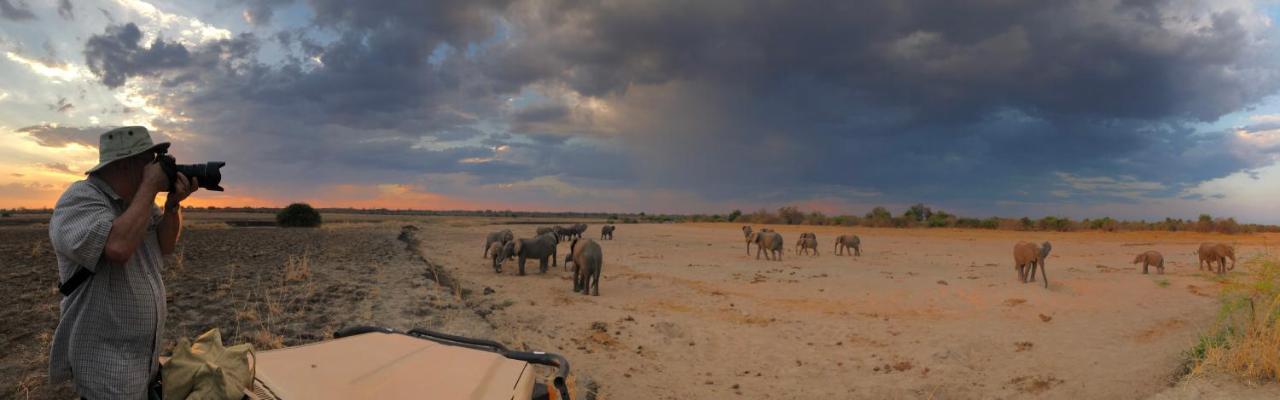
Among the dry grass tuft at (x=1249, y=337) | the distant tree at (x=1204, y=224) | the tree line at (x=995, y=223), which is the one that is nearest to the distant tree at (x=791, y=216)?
the tree line at (x=995, y=223)

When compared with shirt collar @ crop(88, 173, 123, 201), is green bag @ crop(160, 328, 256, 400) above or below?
below

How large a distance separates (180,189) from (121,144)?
292 mm

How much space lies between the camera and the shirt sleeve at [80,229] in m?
2.36

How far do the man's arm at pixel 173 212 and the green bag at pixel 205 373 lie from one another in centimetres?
63

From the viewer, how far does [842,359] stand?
814cm

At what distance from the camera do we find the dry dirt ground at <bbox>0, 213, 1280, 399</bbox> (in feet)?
22.0

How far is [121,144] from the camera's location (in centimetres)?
259

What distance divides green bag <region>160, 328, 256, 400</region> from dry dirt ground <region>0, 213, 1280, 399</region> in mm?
3224

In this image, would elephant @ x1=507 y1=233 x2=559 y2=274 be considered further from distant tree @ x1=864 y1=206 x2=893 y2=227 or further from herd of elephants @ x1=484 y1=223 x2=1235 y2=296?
distant tree @ x1=864 y1=206 x2=893 y2=227

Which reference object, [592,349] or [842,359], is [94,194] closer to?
[592,349]

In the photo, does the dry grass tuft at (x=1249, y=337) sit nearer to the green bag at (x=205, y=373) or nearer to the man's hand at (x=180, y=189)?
the green bag at (x=205, y=373)

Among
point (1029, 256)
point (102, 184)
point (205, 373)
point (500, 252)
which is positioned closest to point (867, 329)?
point (1029, 256)

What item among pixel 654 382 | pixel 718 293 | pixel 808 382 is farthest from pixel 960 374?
pixel 718 293

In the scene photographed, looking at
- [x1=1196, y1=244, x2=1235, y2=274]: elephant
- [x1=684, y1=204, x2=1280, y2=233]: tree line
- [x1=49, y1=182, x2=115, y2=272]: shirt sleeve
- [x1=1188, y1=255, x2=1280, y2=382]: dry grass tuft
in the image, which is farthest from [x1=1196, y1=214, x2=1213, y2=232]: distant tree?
[x1=49, y1=182, x2=115, y2=272]: shirt sleeve
